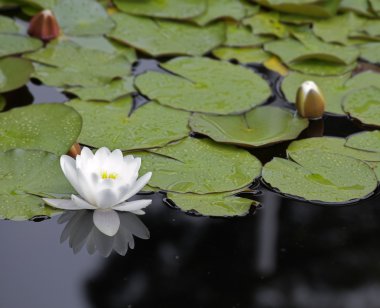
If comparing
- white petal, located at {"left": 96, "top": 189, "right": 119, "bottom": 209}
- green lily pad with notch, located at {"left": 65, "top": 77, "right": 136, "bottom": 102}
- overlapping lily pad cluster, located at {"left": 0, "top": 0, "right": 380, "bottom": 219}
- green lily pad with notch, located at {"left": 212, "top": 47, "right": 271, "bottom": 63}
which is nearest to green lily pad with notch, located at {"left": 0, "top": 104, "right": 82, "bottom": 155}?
overlapping lily pad cluster, located at {"left": 0, "top": 0, "right": 380, "bottom": 219}

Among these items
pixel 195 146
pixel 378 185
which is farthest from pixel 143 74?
pixel 378 185

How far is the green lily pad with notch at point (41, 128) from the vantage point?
81.4 inches

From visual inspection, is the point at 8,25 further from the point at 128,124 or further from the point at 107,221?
the point at 107,221

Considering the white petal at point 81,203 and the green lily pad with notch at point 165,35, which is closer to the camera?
the white petal at point 81,203

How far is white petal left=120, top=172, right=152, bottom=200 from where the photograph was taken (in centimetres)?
185

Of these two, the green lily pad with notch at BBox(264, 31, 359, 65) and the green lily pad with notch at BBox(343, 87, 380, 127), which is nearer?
the green lily pad with notch at BBox(343, 87, 380, 127)

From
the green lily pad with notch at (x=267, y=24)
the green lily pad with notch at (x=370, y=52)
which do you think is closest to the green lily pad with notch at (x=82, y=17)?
the green lily pad with notch at (x=267, y=24)

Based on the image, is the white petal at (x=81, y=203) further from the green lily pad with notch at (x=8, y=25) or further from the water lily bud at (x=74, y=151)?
the green lily pad with notch at (x=8, y=25)

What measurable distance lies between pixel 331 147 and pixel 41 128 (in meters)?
0.86

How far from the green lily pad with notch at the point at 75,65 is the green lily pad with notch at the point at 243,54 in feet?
1.21

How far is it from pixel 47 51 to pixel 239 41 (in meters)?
0.72

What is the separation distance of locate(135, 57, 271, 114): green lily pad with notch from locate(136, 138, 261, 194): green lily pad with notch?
0.70ft

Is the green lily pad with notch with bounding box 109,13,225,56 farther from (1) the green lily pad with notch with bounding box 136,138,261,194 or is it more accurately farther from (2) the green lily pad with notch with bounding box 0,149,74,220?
(2) the green lily pad with notch with bounding box 0,149,74,220

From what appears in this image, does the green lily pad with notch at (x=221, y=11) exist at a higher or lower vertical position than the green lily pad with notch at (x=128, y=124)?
higher
